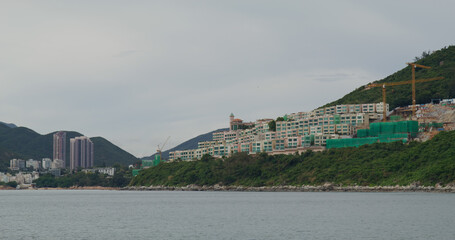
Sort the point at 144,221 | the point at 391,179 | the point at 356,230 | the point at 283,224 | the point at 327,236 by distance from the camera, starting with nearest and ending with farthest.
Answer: the point at 327,236
the point at 356,230
the point at 283,224
the point at 144,221
the point at 391,179

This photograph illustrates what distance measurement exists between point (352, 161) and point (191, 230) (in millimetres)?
125634

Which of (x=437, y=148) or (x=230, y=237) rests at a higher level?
(x=437, y=148)

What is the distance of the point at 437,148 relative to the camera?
567ft

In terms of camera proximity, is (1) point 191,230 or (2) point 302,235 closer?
(2) point 302,235

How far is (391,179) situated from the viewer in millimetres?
169750

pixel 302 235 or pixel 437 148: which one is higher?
pixel 437 148

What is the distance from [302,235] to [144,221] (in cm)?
2927

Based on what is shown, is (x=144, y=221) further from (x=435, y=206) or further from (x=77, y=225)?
(x=435, y=206)

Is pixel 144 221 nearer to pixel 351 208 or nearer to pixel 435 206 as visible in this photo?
pixel 351 208

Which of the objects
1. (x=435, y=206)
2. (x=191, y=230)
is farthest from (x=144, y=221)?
(x=435, y=206)

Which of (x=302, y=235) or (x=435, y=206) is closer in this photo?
(x=302, y=235)

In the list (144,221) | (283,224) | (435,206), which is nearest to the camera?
(283,224)

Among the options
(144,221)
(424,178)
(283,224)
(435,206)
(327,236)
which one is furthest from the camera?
(424,178)

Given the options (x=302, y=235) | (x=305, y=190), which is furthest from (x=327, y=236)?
(x=305, y=190)
